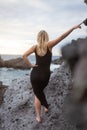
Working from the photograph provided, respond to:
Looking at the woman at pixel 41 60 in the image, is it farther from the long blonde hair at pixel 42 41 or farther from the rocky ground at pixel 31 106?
the rocky ground at pixel 31 106

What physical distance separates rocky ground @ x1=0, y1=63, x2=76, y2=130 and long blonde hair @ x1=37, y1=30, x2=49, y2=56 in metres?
1.56

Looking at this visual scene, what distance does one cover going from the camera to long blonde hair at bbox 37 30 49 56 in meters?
7.90

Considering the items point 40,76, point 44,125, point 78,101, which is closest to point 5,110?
point 44,125

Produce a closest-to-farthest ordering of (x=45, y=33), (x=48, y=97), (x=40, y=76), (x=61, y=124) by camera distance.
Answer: (x=45, y=33), (x=40, y=76), (x=61, y=124), (x=48, y=97)

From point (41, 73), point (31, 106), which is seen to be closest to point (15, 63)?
point (31, 106)

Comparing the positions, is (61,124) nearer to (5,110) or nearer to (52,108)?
(52,108)

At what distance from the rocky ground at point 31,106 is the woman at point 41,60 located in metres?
0.48

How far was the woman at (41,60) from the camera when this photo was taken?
8164 mm

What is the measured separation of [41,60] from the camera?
859 centimetres

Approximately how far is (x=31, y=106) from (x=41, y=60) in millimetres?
2182

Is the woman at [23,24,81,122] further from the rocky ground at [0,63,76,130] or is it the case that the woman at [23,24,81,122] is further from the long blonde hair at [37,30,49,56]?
the rocky ground at [0,63,76,130]

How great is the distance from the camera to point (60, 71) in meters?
10.6

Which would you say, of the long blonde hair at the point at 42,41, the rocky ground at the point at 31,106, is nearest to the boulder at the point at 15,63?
the rocky ground at the point at 31,106

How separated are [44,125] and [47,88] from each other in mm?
1093
